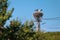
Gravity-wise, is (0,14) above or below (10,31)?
above

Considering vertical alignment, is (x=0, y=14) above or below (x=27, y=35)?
above

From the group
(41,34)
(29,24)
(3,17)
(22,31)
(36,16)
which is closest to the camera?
(3,17)

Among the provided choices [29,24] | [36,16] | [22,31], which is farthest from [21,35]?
[36,16]

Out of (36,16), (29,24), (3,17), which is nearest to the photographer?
(3,17)

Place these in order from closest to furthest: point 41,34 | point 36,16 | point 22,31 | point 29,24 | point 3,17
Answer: point 3,17
point 22,31
point 29,24
point 41,34
point 36,16

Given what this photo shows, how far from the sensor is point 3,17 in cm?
1305

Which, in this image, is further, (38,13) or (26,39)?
(38,13)

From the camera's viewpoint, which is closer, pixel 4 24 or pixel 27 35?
pixel 4 24

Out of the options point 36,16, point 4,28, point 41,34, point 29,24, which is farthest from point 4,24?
point 36,16

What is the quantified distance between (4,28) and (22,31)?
6.91ft

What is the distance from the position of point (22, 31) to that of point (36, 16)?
17318 millimetres

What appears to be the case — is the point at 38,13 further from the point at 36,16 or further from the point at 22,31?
the point at 22,31

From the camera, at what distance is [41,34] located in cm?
2170

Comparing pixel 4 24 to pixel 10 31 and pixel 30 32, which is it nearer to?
pixel 10 31
